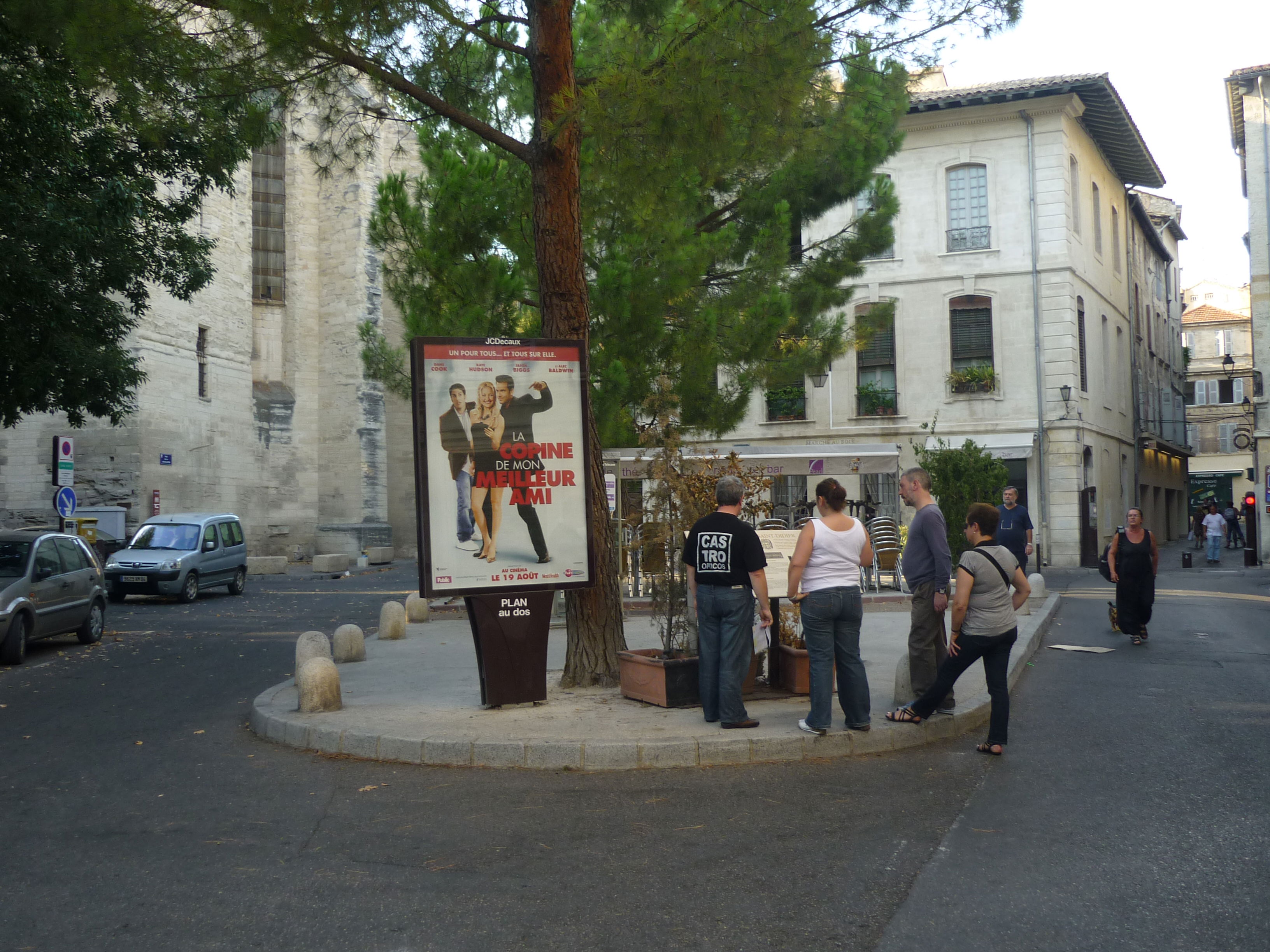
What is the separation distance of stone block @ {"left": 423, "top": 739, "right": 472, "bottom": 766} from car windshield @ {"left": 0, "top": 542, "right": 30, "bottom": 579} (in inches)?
308

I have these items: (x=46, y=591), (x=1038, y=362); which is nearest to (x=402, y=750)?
(x=46, y=591)

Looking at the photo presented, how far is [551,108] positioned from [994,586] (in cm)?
471

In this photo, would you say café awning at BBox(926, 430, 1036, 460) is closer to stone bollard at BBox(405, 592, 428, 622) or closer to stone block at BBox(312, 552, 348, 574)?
stone block at BBox(312, 552, 348, 574)

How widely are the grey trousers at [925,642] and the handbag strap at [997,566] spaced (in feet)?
2.95

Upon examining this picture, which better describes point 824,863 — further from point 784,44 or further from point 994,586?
point 784,44

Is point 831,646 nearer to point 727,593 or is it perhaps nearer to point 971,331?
point 727,593

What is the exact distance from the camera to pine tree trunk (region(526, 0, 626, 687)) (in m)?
8.86

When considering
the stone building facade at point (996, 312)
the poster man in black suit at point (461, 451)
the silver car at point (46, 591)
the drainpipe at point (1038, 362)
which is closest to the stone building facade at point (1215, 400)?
the stone building facade at point (996, 312)

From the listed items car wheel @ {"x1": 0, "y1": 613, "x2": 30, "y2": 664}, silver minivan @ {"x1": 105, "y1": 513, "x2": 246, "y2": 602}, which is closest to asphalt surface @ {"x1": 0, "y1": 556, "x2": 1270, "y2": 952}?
car wheel @ {"x1": 0, "y1": 613, "x2": 30, "y2": 664}

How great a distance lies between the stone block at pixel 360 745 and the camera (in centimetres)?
712

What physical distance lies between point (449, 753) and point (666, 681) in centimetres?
170

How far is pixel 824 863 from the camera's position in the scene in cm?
474

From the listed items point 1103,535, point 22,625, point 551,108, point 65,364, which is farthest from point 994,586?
point 1103,535

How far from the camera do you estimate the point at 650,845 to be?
5.07 m
